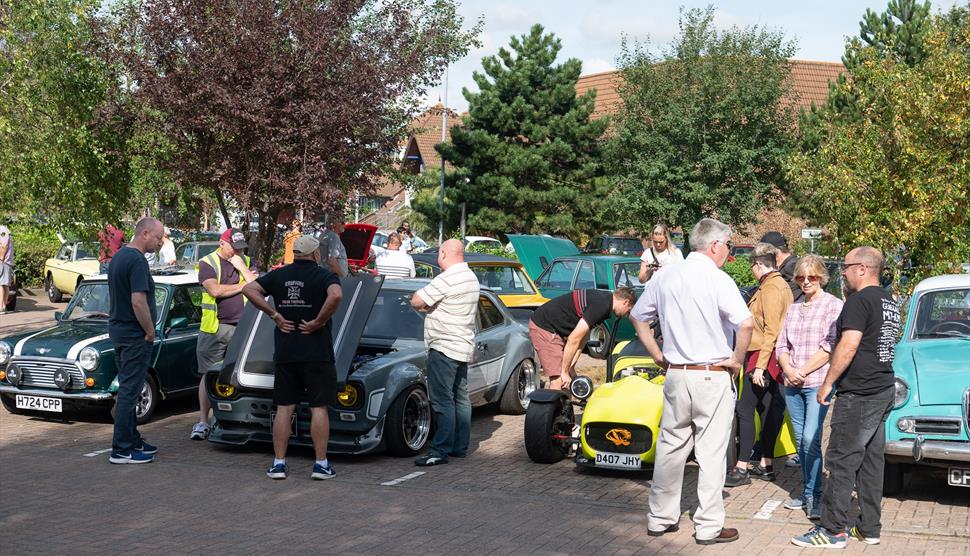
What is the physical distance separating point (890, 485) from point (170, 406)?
7904 millimetres

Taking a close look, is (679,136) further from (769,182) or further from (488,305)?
(488,305)

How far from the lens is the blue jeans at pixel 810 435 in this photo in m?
7.40

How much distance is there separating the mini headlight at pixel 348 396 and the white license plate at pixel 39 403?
11.5 feet

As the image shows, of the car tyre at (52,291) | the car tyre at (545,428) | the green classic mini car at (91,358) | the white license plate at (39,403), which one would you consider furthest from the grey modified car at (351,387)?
the car tyre at (52,291)

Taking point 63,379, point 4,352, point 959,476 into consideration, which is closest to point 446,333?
point 959,476

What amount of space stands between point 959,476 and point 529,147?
104 feet

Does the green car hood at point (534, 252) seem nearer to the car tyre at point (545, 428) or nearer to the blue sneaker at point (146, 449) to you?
the car tyre at point (545, 428)

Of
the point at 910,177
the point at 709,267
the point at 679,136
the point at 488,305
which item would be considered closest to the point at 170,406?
the point at 488,305

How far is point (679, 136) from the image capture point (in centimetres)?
3350

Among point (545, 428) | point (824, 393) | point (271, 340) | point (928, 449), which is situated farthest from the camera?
point (271, 340)

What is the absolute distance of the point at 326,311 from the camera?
833 cm

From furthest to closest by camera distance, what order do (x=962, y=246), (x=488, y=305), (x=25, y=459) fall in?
(x=962, y=246)
(x=488, y=305)
(x=25, y=459)

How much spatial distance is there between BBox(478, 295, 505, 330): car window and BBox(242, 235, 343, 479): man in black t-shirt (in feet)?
9.77

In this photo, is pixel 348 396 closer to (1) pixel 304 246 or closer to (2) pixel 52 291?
(1) pixel 304 246
